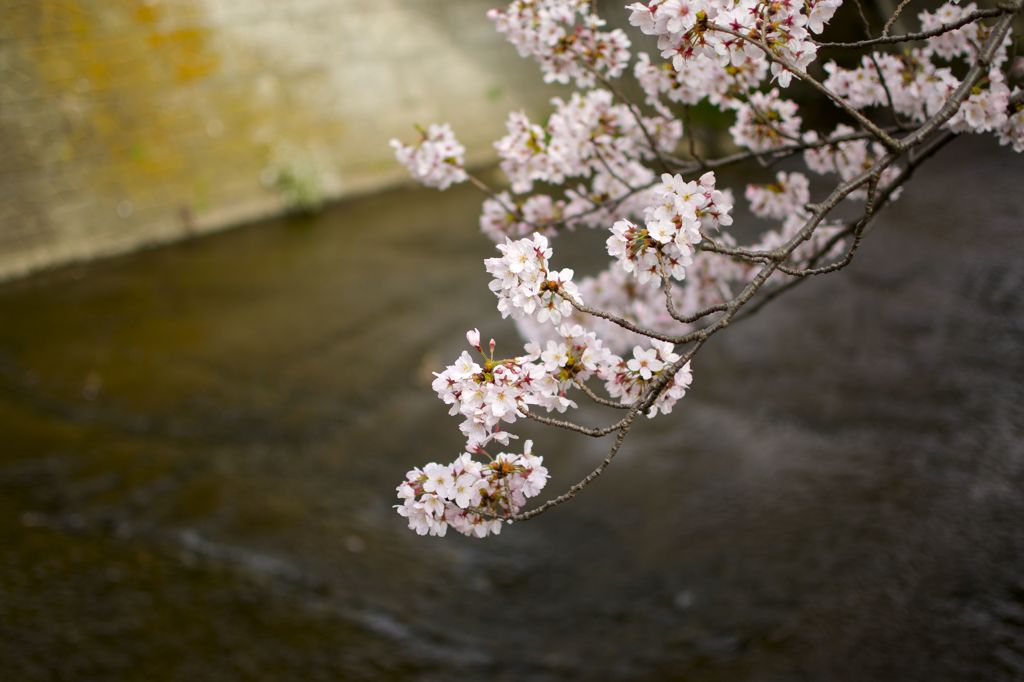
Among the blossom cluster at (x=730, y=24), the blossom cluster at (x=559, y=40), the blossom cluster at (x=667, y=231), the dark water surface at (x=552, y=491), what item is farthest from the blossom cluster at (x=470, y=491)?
the dark water surface at (x=552, y=491)

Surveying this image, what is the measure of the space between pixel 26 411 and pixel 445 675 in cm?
Result: 312

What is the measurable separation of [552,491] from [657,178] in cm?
174

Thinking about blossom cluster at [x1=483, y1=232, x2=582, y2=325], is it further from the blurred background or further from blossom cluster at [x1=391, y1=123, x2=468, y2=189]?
the blurred background

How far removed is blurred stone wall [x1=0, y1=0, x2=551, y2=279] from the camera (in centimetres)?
641

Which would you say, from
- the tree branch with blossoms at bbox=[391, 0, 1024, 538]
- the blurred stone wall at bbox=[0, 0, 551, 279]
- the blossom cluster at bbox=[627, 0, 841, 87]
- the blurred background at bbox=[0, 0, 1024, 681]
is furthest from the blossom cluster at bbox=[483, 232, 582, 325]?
the blurred stone wall at bbox=[0, 0, 551, 279]

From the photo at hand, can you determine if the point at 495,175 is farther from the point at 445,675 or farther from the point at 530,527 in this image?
the point at 445,675

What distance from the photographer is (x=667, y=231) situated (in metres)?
1.37

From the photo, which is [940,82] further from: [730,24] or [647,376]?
A: [647,376]

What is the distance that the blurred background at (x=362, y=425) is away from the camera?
2971mm

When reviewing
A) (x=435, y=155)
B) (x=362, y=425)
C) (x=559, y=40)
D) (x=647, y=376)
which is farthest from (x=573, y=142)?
(x=362, y=425)

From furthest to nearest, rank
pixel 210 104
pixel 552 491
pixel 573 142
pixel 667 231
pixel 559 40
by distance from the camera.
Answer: pixel 210 104, pixel 552 491, pixel 573 142, pixel 559 40, pixel 667 231

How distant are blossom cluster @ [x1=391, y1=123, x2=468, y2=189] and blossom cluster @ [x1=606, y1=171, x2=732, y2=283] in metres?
0.96

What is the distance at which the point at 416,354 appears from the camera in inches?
199

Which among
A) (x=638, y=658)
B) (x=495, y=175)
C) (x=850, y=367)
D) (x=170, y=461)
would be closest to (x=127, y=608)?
(x=170, y=461)
